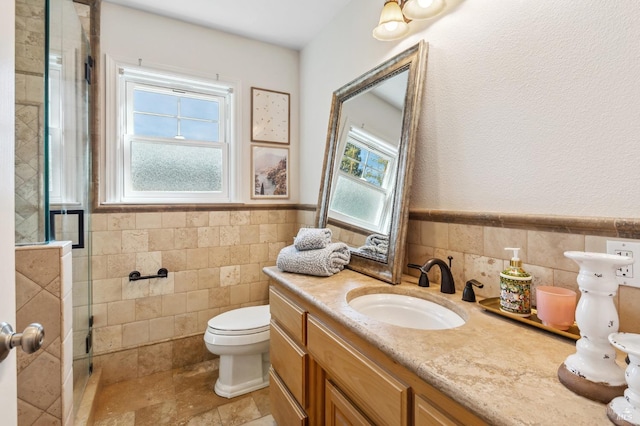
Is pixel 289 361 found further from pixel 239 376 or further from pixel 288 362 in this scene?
pixel 239 376

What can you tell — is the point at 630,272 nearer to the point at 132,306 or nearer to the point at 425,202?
the point at 425,202

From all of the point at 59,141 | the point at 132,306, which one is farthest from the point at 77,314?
the point at 59,141

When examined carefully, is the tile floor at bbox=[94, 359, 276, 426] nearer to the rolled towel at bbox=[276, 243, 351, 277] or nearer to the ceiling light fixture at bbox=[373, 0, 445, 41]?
the rolled towel at bbox=[276, 243, 351, 277]

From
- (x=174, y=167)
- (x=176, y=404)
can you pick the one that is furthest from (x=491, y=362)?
(x=174, y=167)

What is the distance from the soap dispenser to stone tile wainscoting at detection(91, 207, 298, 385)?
189cm

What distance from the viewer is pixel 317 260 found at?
57.8 inches

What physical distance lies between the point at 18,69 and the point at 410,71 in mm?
1646

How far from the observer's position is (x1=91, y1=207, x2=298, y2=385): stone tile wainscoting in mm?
2006

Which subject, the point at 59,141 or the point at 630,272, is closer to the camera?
the point at 630,272

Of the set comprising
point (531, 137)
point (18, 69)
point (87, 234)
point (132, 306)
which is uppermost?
point (18, 69)

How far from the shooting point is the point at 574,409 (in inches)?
20.4

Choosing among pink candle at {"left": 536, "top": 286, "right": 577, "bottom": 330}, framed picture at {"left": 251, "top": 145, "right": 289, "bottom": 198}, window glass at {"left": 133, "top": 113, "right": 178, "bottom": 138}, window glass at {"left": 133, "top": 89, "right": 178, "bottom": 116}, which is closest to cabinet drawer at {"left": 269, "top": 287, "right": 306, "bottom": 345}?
pink candle at {"left": 536, "top": 286, "right": 577, "bottom": 330}

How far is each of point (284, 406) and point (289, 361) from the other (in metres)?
0.26

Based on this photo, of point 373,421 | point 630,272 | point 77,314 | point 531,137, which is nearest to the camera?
point 630,272
